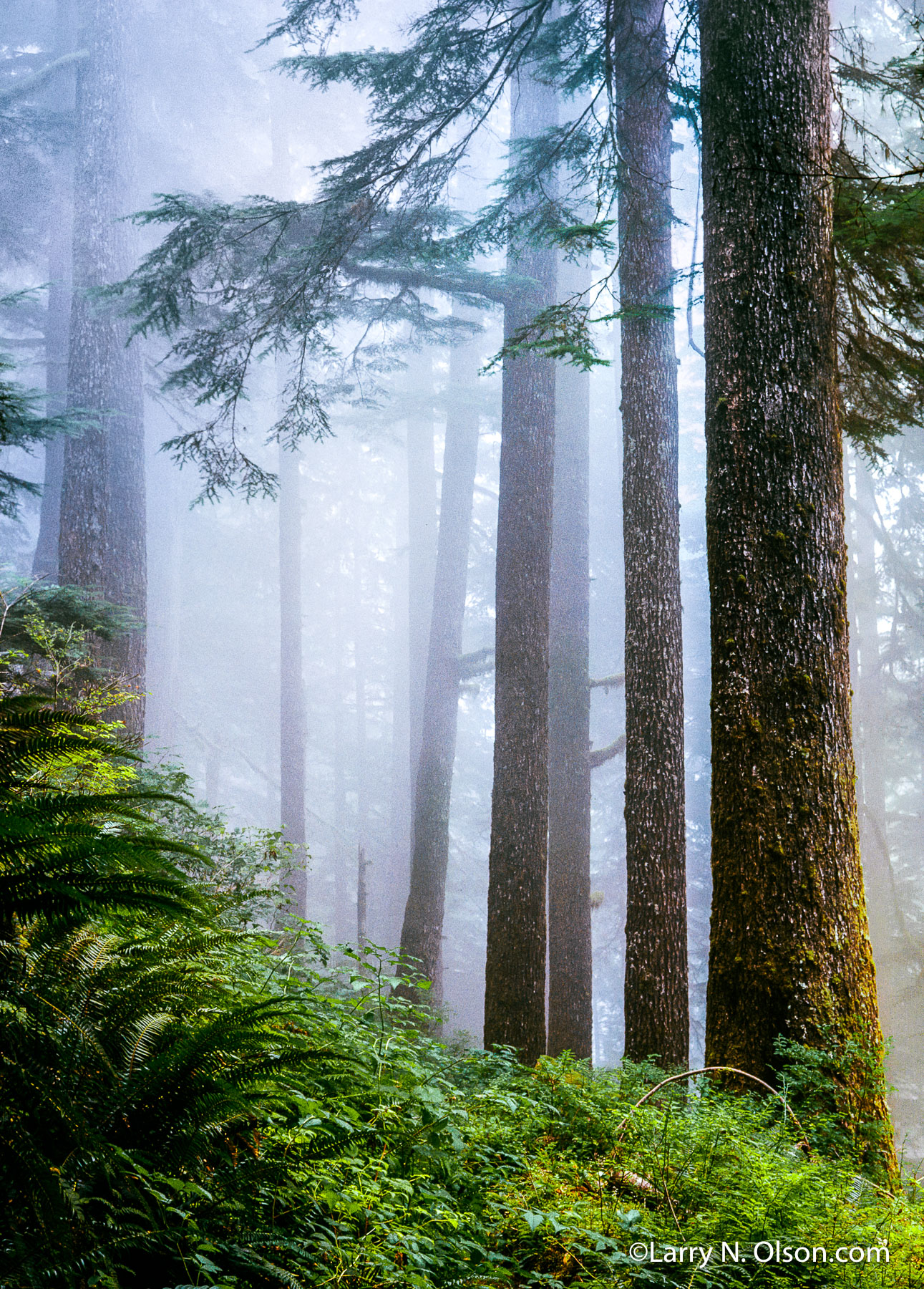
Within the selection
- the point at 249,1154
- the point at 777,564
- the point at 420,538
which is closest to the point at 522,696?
the point at 777,564

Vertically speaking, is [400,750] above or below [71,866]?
above

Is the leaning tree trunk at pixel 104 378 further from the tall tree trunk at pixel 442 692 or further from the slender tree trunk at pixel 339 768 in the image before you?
the slender tree trunk at pixel 339 768

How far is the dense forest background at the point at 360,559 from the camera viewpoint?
715 inches

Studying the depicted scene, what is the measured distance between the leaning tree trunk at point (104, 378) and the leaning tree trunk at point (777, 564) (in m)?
7.32

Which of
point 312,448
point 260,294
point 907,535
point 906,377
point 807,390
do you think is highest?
point 312,448

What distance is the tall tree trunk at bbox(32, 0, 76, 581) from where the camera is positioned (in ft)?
55.5

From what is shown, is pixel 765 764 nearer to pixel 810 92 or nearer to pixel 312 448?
pixel 810 92

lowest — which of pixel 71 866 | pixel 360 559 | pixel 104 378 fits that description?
pixel 71 866

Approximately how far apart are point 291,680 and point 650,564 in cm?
1531

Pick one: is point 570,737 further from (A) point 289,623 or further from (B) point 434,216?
(A) point 289,623

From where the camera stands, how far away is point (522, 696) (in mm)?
8320

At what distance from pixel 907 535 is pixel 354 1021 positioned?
2118cm

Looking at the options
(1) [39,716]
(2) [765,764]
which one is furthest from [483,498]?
(1) [39,716]

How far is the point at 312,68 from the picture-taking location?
833 cm
